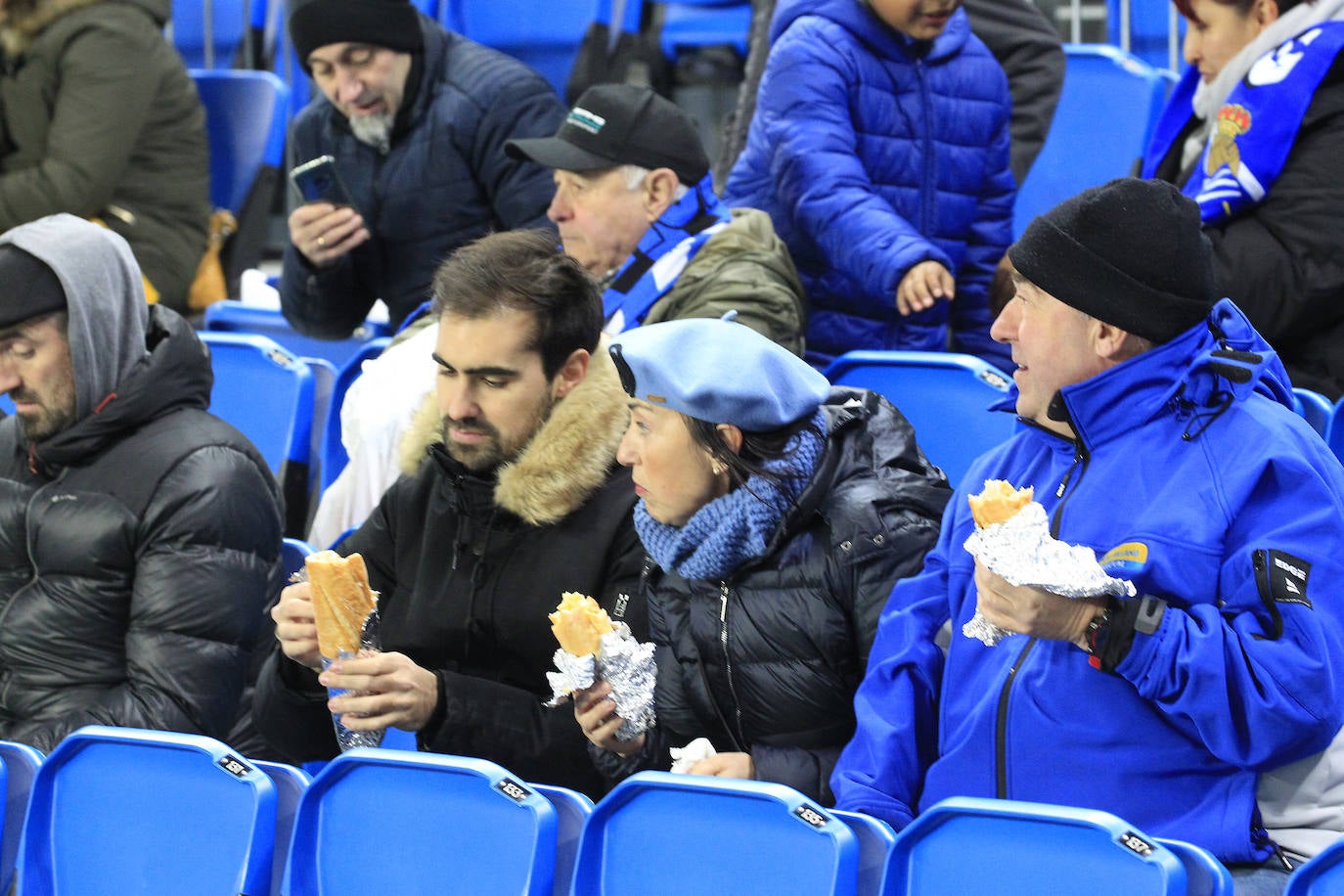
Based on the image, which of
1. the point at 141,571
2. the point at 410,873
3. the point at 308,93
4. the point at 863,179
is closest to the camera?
the point at 410,873

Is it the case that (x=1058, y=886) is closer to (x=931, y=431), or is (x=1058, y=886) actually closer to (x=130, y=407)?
(x=931, y=431)

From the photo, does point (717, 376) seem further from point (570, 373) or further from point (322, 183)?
point (322, 183)

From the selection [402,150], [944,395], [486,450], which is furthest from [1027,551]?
[402,150]

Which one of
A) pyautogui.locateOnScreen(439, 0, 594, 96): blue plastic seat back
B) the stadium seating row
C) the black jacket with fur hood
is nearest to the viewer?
the stadium seating row

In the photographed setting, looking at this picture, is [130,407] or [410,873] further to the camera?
[130,407]

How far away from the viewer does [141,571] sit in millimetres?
3174

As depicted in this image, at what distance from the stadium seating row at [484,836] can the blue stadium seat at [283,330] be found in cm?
238

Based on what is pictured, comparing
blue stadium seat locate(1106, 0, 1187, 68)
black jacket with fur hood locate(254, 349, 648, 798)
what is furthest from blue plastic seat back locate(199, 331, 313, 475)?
blue stadium seat locate(1106, 0, 1187, 68)

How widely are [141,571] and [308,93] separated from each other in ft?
12.8

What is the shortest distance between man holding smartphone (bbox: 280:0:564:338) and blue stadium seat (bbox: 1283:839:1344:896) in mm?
2884

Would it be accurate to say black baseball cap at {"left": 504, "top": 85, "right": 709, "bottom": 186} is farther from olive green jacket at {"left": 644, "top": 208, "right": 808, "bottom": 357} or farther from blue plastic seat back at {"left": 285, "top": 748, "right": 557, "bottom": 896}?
blue plastic seat back at {"left": 285, "top": 748, "right": 557, "bottom": 896}

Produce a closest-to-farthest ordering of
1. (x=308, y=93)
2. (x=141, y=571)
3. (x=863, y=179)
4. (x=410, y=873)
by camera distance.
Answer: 1. (x=410, y=873)
2. (x=141, y=571)
3. (x=863, y=179)
4. (x=308, y=93)

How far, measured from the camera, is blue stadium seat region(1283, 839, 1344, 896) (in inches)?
75.8

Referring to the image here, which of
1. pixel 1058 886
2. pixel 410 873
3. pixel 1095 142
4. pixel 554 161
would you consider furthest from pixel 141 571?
pixel 1095 142
